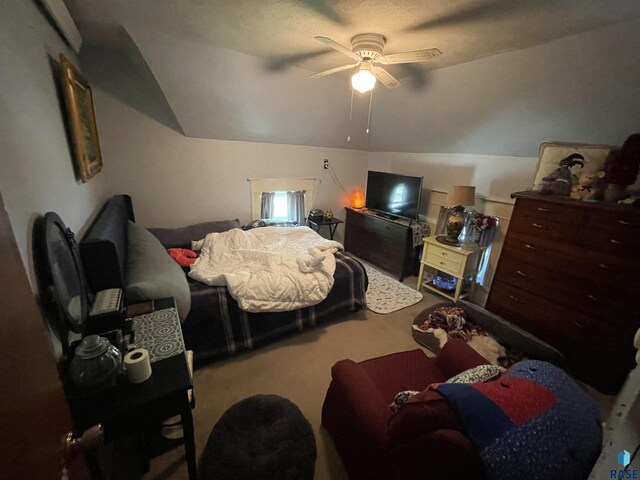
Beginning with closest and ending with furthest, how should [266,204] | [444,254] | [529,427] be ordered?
[529,427], [444,254], [266,204]

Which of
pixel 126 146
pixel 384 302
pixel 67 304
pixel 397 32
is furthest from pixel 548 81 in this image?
pixel 126 146

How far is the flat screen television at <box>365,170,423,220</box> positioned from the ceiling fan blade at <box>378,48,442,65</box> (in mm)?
1802

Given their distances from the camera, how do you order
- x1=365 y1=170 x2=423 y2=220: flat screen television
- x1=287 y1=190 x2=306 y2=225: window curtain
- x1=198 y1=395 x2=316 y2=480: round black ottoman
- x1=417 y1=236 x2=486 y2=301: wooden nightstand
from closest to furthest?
x1=198 y1=395 x2=316 y2=480: round black ottoman < x1=417 y1=236 x2=486 y2=301: wooden nightstand < x1=365 y1=170 x2=423 y2=220: flat screen television < x1=287 y1=190 x2=306 y2=225: window curtain

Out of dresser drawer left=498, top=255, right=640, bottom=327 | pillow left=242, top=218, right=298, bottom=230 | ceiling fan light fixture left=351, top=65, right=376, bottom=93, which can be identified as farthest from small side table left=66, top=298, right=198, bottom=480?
dresser drawer left=498, top=255, right=640, bottom=327

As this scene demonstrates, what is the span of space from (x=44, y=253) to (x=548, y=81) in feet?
10.8

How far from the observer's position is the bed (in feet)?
4.96

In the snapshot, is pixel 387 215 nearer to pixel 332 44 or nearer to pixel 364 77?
pixel 364 77

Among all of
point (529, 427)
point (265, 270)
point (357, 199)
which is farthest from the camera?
point (357, 199)

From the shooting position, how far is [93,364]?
1003 mm

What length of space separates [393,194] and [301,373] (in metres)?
2.69

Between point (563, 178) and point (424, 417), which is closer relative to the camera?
point (424, 417)

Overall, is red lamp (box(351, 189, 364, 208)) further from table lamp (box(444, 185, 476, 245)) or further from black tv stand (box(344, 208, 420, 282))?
table lamp (box(444, 185, 476, 245))

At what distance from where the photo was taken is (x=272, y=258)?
8.55ft

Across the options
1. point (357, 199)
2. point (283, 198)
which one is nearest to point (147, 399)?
point (283, 198)
